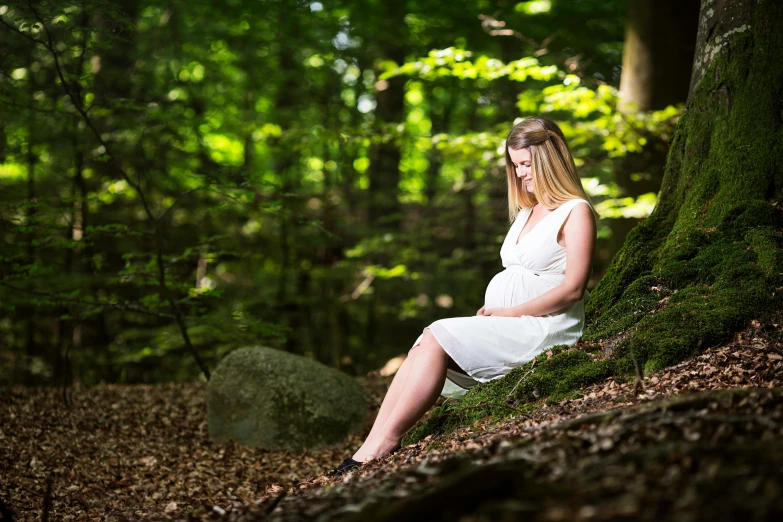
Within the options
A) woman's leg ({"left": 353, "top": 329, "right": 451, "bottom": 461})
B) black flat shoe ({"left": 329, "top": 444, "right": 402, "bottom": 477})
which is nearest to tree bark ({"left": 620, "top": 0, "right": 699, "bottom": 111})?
woman's leg ({"left": 353, "top": 329, "right": 451, "bottom": 461})

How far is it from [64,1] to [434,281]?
7396mm

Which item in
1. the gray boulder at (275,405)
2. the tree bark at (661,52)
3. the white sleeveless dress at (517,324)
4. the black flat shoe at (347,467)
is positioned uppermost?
the tree bark at (661,52)

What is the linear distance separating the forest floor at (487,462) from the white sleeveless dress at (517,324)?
1.33ft

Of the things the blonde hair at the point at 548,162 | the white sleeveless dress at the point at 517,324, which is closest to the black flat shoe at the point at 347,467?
the white sleeveless dress at the point at 517,324

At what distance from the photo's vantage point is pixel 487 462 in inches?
89.6

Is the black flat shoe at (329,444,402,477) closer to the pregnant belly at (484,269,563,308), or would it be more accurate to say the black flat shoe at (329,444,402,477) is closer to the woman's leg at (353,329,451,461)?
the woman's leg at (353,329,451,461)

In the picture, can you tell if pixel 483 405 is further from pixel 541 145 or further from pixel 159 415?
pixel 159 415

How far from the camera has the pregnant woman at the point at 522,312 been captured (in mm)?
3562

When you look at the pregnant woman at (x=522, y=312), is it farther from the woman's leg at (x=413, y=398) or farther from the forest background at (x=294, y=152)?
the forest background at (x=294, y=152)

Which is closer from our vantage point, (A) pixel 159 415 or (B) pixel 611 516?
(B) pixel 611 516

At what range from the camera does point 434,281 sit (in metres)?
11.3

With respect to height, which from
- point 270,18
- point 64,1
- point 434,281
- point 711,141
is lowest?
point 434,281

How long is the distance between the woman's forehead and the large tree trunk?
2.93 feet

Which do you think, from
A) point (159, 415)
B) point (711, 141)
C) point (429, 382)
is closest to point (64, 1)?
point (159, 415)
